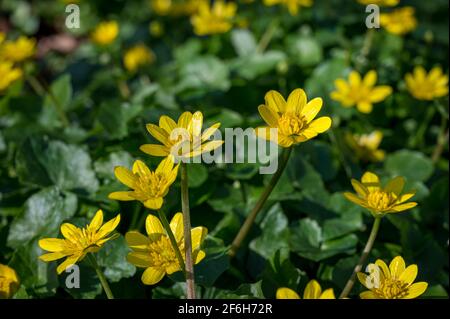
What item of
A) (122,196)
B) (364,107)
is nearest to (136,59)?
(364,107)

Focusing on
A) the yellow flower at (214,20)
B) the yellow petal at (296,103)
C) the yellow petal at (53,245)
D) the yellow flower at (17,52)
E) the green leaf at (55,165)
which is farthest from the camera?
the yellow flower at (214,20)

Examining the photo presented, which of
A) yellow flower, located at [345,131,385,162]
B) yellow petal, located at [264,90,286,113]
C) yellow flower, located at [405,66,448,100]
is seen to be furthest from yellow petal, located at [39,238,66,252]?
yellow flower, located at [405,66,448,100]

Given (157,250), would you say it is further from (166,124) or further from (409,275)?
(409,275)

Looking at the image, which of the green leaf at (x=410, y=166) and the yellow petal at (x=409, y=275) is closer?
the yellow petal at (x=409, y=275)

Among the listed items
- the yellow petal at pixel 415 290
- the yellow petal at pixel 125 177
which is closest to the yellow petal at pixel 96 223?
the yellow petal at pixel 125 177

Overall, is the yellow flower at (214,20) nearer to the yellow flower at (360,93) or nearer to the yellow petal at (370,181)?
the yellow flower at (360,93)

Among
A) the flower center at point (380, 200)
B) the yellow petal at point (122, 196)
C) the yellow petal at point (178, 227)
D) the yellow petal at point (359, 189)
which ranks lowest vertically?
the yellow petal at point (178, 227)
